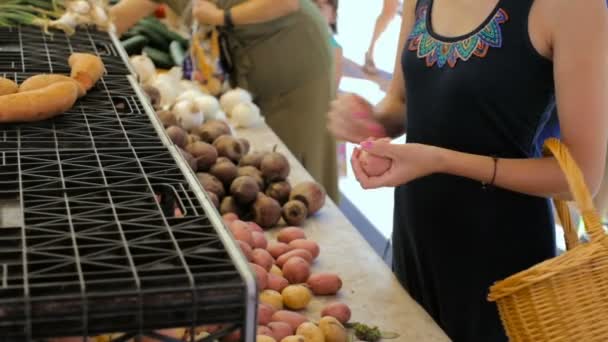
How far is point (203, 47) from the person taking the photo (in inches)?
133

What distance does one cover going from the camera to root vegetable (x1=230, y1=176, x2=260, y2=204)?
2.12 metres

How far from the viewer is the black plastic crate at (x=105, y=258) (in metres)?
0.86

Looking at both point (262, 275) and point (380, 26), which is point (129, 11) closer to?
point (262, 275)

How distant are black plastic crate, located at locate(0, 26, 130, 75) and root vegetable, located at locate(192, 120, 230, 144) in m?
0.38

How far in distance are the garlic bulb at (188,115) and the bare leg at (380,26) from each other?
428 cm

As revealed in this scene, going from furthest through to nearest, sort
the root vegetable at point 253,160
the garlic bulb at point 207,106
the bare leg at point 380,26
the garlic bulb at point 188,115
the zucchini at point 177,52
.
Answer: the bare leg at point 380,26, the zucchini at point 177,52, the garlic bulb at point 207,106, the garlic bulb at point 188,115, the root vegetable at point 253,160

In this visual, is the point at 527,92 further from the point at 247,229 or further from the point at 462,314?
the point at 247,229

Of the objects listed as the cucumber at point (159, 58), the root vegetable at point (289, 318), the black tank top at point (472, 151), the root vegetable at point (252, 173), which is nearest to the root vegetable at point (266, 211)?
the root vegetable at point (252, 173)

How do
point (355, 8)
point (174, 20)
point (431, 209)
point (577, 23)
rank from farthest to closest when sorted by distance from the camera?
point (355, 8), point (174, 20), point (431, 209), point (577, 23)

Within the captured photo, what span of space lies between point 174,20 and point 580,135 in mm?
2934

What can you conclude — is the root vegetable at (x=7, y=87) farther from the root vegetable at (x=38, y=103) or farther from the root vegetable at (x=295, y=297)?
the root vegetable at (x=295, y=297)

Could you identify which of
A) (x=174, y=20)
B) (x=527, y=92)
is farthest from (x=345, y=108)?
(x=174, y=20)

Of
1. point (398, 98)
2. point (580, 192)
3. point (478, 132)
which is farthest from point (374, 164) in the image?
point (398, 98)

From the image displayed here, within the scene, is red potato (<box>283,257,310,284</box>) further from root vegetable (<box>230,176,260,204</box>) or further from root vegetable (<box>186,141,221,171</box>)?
root vegetable (<box>186,141,221,171</box>)
